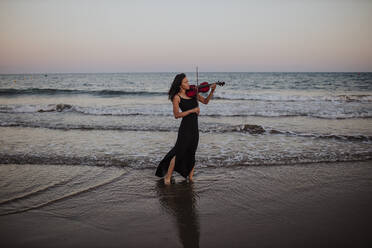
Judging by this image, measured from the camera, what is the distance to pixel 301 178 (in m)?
4.57

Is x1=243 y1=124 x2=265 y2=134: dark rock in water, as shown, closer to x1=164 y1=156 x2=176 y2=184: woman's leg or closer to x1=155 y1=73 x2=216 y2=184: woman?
x1=155 y1=73 x2=216 y2=184: woman

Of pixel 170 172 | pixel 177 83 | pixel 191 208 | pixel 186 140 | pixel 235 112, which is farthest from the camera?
pixel 235 112

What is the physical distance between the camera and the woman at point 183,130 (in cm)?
415

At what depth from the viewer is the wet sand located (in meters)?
2.74

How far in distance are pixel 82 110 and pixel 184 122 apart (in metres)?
12.1

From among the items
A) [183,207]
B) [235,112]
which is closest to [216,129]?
[235,112]

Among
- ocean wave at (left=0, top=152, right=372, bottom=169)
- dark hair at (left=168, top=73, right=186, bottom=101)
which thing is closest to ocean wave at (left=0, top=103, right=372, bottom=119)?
ocean wave at (left=0, top=152, right=372, bottom=169)

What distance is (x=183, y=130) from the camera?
4.36 m

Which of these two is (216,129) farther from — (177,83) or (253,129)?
(177,83)

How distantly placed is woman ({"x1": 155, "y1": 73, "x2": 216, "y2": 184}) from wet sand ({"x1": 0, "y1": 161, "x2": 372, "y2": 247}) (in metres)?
0.29

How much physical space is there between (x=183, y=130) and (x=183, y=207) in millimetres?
Answer: 1331

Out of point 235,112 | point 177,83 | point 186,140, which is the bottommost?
point 235,112

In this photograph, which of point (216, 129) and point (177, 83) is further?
point (216, 129)

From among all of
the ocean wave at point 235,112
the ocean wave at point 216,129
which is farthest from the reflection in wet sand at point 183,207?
the ocean wave at point 235,112
